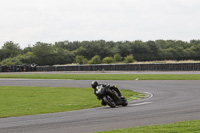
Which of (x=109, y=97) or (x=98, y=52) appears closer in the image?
(x=109, y=97)

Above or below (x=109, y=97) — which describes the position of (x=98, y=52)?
above

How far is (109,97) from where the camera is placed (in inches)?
661

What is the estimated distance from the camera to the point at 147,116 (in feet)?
42.3

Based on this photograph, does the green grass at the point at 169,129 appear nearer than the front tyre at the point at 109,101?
Yes

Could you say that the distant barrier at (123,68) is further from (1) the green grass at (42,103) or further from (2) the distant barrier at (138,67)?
(1) the green grass at (42,103)

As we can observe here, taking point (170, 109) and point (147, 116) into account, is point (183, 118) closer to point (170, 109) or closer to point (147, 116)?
point (147, 116)

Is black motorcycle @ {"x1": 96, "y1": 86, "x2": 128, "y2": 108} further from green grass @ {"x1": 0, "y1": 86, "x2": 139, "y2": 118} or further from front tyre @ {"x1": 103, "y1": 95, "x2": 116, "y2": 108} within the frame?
green grass @ {"x1": 0, "y1": 86, "x2": 139, "y2": 118}

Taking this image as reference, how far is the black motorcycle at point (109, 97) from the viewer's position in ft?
53.5

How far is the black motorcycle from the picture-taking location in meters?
16.3

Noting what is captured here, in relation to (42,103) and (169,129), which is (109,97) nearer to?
(42,103)

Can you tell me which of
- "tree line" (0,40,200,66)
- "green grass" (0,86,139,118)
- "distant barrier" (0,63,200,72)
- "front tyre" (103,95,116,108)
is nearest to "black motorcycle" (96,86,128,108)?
"front tyre" (103,95,116,108)

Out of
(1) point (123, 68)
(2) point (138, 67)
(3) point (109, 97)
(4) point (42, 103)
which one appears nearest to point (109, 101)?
(3) point (109, 97)

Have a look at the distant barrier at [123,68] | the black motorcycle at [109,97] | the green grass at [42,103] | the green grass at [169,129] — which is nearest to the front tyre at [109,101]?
the black motorcycle at [109,97]

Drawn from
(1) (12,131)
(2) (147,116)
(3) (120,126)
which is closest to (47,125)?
(1) (12,131)
